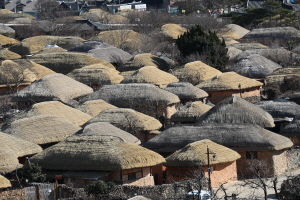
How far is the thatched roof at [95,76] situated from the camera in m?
44.2

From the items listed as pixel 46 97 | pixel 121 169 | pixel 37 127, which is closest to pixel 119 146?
pixel 121 169

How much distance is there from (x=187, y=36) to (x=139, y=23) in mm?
23247

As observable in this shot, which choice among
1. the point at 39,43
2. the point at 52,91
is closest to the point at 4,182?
the point at 52,91

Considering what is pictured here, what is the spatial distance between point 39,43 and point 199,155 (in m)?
37.5

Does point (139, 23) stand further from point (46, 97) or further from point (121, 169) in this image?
point (121, 169)

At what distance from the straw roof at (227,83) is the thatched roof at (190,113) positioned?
6413mm

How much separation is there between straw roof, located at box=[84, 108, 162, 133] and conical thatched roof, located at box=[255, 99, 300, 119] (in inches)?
202

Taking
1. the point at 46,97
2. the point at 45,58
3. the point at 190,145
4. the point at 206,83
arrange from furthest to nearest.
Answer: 1. the point at 45,58
2. the point at 206,83
3. the point at 46,97
4. the point at 190,145

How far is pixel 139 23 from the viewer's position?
75625 millimetres

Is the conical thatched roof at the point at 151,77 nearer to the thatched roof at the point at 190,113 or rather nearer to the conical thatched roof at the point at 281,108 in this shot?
the thatched roof at the point at 190,113

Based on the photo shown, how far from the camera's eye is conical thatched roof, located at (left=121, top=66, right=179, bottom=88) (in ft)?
141

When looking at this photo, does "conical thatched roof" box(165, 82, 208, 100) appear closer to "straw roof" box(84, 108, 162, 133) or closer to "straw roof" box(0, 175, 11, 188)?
"straw roof" box(84, 108, 162, 133)

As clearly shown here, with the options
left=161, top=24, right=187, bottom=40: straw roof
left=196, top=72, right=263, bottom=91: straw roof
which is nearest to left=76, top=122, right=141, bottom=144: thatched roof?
left=196, top=72, right=263, bottom=91: straw roof

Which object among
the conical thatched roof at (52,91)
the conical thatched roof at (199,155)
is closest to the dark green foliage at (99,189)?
the conical thatched roof at (199,155)
